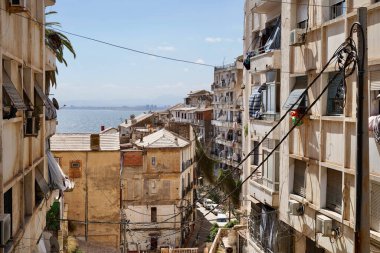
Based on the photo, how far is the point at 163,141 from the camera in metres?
41.6

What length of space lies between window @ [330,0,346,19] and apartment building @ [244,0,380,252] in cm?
3

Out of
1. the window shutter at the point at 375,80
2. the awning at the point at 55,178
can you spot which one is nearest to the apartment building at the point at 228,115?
the awning at the point at 55,178

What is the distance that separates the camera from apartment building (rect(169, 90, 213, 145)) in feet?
259

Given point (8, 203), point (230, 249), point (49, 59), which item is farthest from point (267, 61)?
point (230, 249)

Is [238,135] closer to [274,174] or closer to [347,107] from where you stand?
[274,174]

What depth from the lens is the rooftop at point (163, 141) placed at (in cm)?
4091

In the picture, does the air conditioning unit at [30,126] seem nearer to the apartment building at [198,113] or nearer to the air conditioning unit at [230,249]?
the air conditioning unit at [230,249]

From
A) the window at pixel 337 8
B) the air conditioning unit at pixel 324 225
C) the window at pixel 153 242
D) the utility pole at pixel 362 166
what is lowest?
the window at pixel 153 242

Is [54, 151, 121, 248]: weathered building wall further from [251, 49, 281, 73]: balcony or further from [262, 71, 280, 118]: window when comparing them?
[262, 71, 280, 118]: window

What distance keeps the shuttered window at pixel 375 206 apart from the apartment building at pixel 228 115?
51.1 m

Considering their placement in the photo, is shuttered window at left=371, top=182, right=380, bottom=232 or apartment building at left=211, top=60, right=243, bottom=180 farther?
apartment building at left=211, top=60, right=243, bottom=180

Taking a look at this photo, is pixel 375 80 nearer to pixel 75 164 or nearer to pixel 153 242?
pixel 75 164

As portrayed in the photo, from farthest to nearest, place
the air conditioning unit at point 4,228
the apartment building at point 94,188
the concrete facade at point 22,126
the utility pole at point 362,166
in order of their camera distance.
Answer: the apartment building at point 94,188, the concrete facade at point 22,126, the air conditioning unit at point 4,228, the utility pole at point 362,166

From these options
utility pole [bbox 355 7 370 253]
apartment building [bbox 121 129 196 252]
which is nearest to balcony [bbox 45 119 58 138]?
utility pole [bbox 355 7 370 253]
